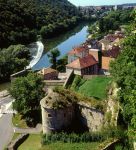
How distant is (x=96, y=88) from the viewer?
107 ft

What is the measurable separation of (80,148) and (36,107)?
33.2 feet

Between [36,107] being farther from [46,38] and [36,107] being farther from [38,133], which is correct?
[46,38]

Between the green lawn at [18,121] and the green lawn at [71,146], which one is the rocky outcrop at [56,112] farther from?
the green lawn at [18,121]

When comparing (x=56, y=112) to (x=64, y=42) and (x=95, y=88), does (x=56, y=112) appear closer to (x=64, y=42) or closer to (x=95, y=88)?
(x=95, y=88)

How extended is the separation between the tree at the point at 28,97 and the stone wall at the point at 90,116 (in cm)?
673

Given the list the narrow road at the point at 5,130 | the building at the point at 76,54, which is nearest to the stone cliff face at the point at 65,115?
the narrow road at the point at 5,130

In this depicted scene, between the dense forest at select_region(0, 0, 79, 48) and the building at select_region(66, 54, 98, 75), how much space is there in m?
33.5

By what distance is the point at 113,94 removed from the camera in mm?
27484

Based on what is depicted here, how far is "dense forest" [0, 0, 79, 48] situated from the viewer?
89188mm

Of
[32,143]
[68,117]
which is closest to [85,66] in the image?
[68,117]

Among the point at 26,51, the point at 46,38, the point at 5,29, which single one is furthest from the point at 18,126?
the point at 46,38

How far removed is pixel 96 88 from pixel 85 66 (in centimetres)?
1823

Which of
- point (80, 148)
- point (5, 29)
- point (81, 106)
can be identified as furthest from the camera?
point (5, 29)

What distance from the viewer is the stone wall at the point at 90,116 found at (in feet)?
94.1
